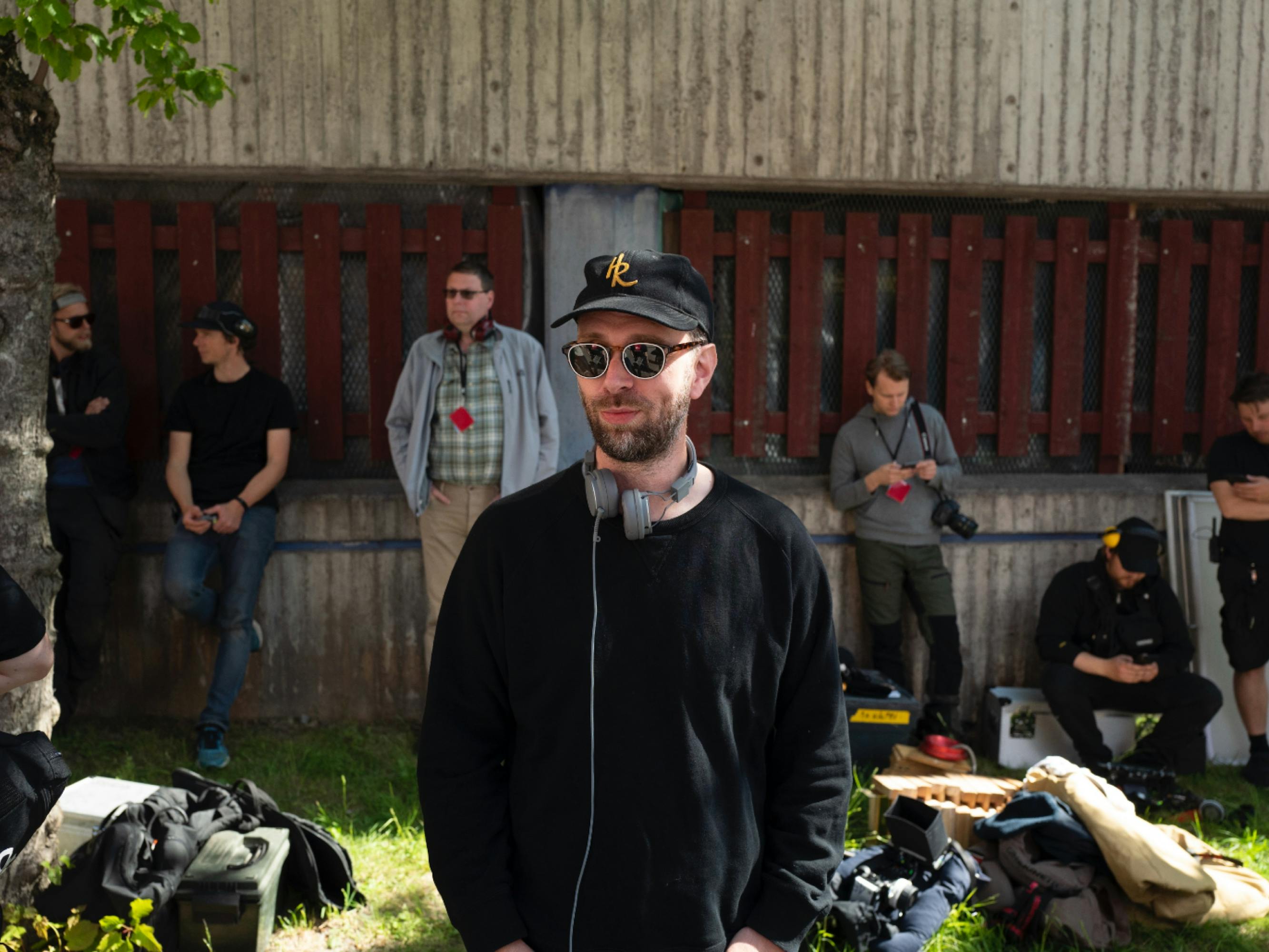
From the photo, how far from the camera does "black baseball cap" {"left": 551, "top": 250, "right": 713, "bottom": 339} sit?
1965 millimetres

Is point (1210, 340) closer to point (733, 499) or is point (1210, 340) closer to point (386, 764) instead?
point (386, 764)

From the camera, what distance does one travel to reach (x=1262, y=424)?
5.78 metres

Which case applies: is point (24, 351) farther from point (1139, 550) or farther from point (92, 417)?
point (1139, 550)

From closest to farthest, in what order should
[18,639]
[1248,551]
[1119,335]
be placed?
[18,639], [1248,551], [1119,335]

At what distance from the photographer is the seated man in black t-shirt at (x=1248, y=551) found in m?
5.78

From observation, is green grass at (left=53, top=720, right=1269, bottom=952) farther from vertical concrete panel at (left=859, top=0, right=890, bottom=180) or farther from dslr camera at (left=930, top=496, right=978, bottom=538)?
vertical concrete panel at (left=859, top=0, right=890, bottom=180)

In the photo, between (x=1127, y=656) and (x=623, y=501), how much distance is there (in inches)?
179

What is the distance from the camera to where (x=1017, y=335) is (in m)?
6.52

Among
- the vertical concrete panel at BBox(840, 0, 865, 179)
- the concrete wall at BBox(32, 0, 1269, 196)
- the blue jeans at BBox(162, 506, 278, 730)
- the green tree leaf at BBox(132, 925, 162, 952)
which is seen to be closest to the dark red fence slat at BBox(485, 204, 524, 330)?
the concrete wall at BBox(32, 0, 1269, 196)

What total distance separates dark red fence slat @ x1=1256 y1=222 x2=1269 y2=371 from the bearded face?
5881 millimetres

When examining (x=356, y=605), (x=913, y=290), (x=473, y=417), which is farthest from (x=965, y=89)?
(x=356, y=605)

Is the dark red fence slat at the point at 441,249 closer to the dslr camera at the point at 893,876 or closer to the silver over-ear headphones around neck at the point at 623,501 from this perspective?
the dslr camera at the point at 893,876

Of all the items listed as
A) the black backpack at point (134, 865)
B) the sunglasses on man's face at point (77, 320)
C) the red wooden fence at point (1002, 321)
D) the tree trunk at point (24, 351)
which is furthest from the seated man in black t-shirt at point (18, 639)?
the red wooden fence at point (1002, 321)

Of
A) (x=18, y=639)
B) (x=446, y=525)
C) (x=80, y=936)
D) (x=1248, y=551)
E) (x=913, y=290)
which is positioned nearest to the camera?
(x=18, y=639)
